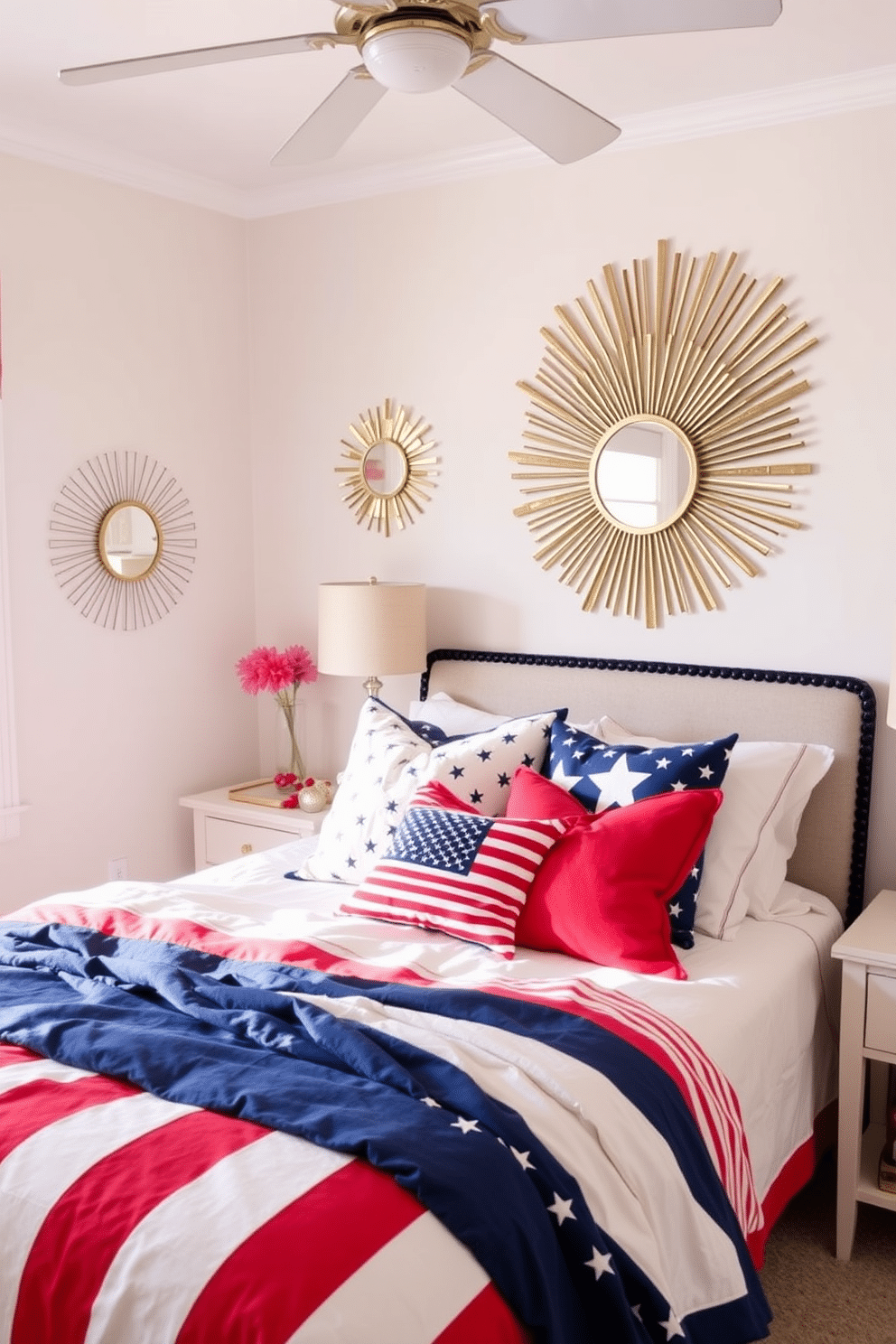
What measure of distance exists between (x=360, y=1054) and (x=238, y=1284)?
450 mm

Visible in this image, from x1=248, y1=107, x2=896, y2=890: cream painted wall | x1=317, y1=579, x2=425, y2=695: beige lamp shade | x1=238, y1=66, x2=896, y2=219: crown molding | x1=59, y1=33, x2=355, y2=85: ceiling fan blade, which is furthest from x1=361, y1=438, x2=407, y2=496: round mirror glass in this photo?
x1=59, y1=33, x2=355, y2=85: ceiling fan blade

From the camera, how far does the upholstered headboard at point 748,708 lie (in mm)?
2957

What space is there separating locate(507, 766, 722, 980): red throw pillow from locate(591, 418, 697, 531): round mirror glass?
1.01m

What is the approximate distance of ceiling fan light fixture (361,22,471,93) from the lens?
1.70 m

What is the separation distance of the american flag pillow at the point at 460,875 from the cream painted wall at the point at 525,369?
995mm

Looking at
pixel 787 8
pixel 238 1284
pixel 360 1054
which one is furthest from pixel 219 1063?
pixel 787 8

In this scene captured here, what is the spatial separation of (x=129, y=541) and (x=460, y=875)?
181cm

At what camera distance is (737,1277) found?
6.16 ft

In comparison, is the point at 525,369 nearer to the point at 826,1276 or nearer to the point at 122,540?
the point at 122,540

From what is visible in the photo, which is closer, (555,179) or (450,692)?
(555,179)

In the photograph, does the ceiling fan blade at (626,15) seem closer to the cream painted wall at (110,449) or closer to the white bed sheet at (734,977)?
the white bed sheet at (734,977)

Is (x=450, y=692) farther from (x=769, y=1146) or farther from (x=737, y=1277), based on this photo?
(x=737, y=1277)

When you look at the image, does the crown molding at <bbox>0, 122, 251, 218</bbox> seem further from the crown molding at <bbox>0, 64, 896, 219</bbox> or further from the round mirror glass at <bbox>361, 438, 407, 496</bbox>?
Answer: the round mirror glass at <bbox>361, 438, 407, 496</bbox>

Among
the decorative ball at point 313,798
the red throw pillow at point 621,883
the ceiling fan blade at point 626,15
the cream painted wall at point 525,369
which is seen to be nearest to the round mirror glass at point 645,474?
the cream painted wall at point 525,369
